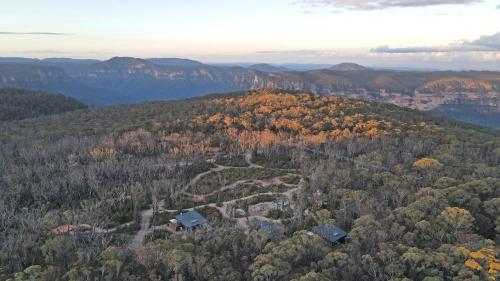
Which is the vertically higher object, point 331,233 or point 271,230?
point 271,230

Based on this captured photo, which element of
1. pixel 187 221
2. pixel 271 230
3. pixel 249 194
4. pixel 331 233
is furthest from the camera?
pixel 249 194

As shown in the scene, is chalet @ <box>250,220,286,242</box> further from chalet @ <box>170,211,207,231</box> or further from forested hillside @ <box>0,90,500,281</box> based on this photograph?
chalet @ <box>170,211,207,231</box>

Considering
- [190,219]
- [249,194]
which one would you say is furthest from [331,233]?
[249,194]

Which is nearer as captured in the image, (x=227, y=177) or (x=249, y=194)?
(x=249, y=194)

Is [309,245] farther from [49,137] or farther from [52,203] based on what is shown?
[49,137]

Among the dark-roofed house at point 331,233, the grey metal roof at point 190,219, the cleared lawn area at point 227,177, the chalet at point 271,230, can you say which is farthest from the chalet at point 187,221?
the dark-roofed house at point 331,233

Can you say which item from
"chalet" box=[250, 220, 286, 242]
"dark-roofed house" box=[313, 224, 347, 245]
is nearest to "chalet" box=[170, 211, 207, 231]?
"chalet" box=[250, 220, 286, 242]

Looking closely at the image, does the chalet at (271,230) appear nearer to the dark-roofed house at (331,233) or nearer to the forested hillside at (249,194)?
the forested hillside at (249,194)

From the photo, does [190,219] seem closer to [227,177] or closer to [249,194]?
[249,194]
